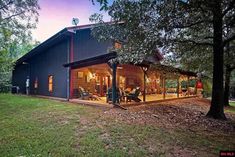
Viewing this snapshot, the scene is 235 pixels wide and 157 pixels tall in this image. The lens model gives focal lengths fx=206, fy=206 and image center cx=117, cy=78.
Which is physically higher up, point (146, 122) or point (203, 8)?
point (203, 8)

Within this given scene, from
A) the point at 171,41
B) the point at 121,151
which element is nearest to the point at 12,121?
the point at 121,151

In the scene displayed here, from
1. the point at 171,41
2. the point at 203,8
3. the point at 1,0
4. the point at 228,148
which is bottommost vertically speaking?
the point at 228,148

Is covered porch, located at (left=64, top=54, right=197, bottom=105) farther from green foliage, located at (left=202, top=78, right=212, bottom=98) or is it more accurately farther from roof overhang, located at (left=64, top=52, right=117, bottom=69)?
green foliage, located at (left=202, top=78, right=212, bottom=98)

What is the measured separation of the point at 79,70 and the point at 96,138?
10.3 m

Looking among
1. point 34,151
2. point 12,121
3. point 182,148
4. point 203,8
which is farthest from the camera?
point 12,121

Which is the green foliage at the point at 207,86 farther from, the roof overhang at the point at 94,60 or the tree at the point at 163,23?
the roof overhang at the point at 94,60

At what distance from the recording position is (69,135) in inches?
274

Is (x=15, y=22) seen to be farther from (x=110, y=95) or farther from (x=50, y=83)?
(x=110, y=95)

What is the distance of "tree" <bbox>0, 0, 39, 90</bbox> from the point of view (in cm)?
1547

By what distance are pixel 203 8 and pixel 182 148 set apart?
493cm

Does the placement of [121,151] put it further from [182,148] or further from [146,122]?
[146,122]

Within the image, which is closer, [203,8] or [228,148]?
[228,148]

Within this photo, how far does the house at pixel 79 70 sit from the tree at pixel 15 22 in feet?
6.24

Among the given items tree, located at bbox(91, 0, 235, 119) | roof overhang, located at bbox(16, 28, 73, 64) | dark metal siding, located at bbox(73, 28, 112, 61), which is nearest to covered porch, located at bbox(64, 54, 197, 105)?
dark metal siding, located at bbox(73, 28, 112, 61)
